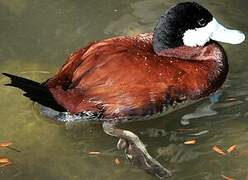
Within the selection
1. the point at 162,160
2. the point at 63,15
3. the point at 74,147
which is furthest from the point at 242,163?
the point at 63,15

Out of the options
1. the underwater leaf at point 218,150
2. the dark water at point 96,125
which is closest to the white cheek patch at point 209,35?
the dark water at point 96,125

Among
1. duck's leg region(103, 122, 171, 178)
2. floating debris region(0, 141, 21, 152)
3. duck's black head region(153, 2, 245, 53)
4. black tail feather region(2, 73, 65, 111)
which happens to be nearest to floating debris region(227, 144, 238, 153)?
duck's leg region(103, 122, 171, 178)

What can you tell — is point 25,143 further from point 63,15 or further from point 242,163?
point 63,15

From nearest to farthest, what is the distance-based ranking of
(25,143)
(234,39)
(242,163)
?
(242,163) < (25,143) < (234,39)

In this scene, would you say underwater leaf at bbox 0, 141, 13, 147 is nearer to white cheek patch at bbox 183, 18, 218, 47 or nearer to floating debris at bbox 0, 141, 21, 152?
floating debris at bbox 0, 141, 21, 152

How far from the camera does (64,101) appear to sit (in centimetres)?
407

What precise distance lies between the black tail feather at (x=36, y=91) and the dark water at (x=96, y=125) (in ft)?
0.98

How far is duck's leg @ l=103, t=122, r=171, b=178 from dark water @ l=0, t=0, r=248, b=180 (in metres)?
0.05

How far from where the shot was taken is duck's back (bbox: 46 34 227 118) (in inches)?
160

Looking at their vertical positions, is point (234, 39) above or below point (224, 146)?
above

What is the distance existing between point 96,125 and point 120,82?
0.42 m

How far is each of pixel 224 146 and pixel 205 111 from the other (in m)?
0.43

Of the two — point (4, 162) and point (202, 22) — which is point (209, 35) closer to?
point (202, 22)

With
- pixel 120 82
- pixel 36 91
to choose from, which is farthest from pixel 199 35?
pixel 36 91
